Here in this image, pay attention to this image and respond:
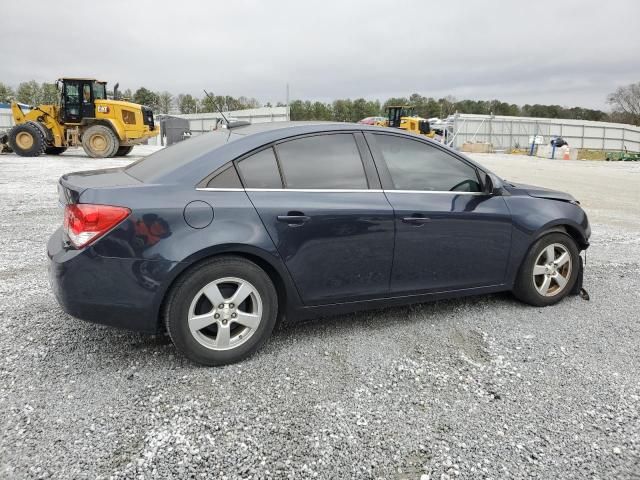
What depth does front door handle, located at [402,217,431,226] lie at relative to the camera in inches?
136

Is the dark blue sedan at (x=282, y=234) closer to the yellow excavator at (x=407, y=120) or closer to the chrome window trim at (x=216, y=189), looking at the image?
the chrome window trim at (x=216, y=189)

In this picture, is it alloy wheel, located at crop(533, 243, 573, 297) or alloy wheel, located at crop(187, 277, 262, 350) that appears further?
alloy wheel, located at crop(533, 243, 573, 297)

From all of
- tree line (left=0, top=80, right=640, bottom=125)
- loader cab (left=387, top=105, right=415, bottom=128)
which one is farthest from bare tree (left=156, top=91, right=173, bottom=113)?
loader cab (left=387, top=105, right=415, bottom=128)

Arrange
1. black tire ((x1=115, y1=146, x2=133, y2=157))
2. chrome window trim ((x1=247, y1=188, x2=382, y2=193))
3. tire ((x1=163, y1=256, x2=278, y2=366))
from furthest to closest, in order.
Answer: black tire ((x1=115, y1=146, x2=133, y2=157)) < chrome window trim ((x1=247, y1=188, x2=382, y2=193)) < tire ((x1=163, y1=256, x2=278, y2=366))

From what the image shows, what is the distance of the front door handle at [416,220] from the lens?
Answer: 3.46 m

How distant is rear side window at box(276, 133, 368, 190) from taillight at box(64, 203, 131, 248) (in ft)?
3.47

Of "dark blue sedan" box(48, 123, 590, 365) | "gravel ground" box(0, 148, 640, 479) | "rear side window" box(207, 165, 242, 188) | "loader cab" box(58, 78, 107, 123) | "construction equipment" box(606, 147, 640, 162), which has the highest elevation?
"loader cab" box(58, 78, 107, 123)

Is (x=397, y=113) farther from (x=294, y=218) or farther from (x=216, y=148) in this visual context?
(x=294, y=218)

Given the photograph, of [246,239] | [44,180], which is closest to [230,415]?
[246,239]

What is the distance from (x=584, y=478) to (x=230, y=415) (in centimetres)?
169

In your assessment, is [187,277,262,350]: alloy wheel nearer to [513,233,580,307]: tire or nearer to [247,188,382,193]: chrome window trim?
[247,188,382,193]: chrome window trim

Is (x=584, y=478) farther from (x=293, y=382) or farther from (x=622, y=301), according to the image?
(x=622, y=301)

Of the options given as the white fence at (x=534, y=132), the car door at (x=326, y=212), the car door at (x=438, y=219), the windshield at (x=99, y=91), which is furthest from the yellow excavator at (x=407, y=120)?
the car door at (x=326, y=212)

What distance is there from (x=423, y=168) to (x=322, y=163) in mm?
843
